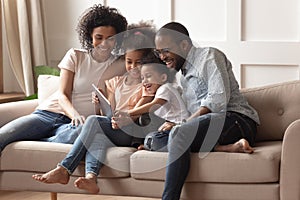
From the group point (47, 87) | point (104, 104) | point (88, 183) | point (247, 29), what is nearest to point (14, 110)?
point (47, 87)

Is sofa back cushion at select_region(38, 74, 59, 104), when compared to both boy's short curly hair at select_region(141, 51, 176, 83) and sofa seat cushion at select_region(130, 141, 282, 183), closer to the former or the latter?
boy's short curly hair at select_region(141, 51, 176, 83)

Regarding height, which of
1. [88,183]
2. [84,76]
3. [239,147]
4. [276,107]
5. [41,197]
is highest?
[84,76]

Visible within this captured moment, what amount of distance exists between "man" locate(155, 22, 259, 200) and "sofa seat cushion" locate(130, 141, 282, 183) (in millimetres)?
52

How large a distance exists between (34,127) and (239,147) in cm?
112

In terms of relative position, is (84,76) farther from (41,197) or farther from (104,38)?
(41,197)

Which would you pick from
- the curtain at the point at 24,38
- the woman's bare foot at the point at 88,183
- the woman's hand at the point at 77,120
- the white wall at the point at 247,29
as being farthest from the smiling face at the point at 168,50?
the curtain at the point at 24,38

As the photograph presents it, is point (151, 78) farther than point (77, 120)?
No

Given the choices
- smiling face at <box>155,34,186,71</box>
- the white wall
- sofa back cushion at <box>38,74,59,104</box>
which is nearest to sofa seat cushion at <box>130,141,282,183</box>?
smiling face at <box>155,34,186,71</box>

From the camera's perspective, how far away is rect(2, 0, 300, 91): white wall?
164 inches

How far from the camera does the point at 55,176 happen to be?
10.4ft

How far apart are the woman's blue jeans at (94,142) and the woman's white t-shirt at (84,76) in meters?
0.24

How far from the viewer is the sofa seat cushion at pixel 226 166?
2.97 meters

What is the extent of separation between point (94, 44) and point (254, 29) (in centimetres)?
118

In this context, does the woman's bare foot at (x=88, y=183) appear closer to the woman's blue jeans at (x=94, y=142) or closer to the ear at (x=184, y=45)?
the woman's blue jeans at (x=94, y=142)
